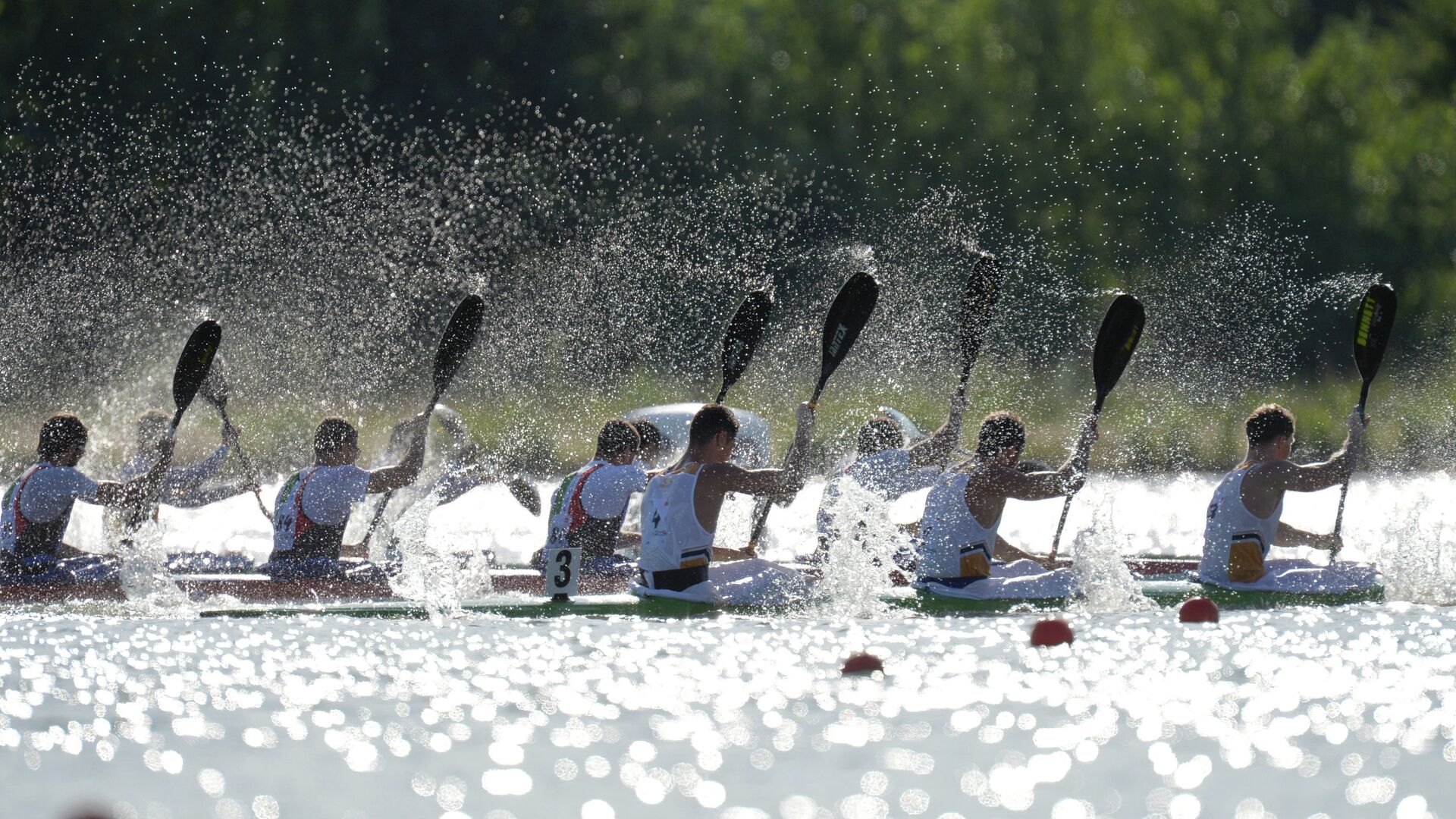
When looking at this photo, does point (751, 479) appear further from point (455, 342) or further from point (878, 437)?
point (455, 342)

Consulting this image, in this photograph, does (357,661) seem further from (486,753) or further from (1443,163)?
(1443,163)

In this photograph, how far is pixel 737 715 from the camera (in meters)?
8.95

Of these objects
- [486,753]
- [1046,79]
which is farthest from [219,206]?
[486,753]

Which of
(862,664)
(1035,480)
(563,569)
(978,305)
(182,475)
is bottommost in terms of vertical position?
(862,664)

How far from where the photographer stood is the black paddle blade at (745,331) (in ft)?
48.1

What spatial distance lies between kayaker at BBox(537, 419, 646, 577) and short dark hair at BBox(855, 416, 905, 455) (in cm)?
154

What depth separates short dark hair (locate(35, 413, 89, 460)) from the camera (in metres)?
13.0

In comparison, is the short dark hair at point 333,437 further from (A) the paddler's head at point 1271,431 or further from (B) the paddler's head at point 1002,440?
(A) the paddler's head at point 1271,431

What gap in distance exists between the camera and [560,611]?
11672 mm

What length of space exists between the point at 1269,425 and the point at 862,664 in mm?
3838

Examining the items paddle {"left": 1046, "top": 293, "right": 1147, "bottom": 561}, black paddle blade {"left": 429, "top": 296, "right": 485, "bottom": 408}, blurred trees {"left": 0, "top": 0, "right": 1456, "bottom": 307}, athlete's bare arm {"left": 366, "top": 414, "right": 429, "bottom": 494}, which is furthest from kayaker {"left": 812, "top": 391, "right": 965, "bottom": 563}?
blurred trees {"left": 0, "top": 0, "right": 1456, "bottom": 307}

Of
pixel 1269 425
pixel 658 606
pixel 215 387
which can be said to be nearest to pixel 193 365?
pixel 215 387

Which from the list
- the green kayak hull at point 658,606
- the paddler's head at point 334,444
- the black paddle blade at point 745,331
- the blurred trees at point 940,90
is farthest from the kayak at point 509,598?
the blurred trees at point 940,90

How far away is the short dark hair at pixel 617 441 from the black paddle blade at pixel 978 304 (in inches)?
100
